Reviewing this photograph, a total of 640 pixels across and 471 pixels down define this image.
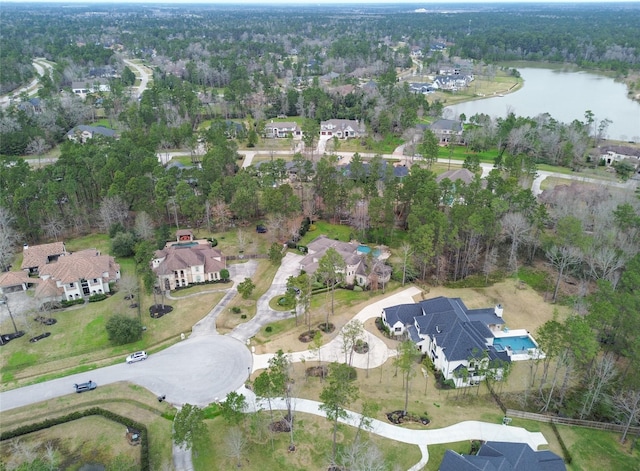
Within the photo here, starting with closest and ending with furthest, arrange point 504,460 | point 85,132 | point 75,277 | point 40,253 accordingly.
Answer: point 504,460, point 75,277, point 40,253, point 85,132

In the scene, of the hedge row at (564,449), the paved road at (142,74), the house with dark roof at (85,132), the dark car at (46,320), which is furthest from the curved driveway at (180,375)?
the paved road at (142,74)

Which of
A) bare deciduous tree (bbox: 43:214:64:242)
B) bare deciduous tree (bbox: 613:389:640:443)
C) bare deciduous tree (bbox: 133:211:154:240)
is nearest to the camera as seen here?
Result: bare deciduous tree (bbox: 613:389:640:443)

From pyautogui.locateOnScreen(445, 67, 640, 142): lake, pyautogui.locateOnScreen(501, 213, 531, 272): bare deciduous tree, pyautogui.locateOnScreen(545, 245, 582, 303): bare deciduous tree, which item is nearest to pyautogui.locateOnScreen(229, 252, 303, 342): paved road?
pyautogui.locateOnScreen(501, 213, 531, 272): bare deciduous tree

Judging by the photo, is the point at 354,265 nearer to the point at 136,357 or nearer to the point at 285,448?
the point at 285,448

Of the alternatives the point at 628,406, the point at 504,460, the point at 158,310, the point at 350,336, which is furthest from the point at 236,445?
the point at 628,406

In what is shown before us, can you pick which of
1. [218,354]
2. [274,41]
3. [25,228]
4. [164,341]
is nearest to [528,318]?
[218,354]

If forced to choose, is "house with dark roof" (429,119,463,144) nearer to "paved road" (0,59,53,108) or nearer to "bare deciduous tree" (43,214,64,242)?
"bare deciduous tree" (43,214,64,242)

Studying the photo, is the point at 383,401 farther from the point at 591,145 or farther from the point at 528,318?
the point at 591,145
